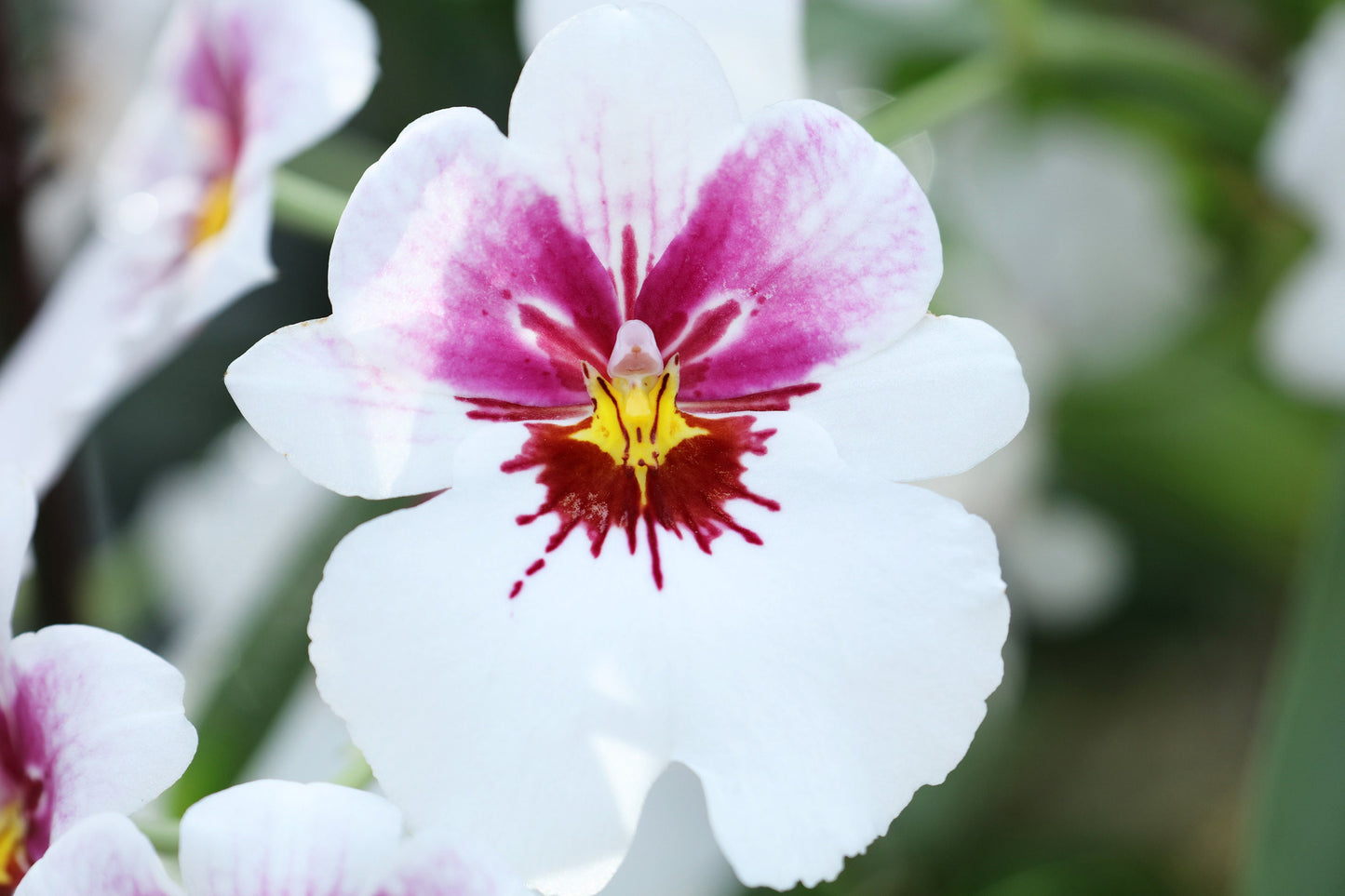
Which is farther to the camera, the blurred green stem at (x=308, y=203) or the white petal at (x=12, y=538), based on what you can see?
the blurred green stem at (x=308, y=203)

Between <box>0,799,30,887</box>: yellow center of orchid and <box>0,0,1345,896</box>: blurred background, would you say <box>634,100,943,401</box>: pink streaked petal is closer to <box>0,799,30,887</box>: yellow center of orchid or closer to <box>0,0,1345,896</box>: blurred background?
<box>0,799,30,887</box>: yellow center of orchid

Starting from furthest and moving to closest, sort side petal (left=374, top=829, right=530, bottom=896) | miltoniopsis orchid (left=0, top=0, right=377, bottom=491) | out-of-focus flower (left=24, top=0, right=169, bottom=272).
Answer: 1. out-of-focus flower (left=24, top=0, right=169, bottom=272)
2. miltoniopsis orchid (left=0, top=0, right=377, bottom=491)
3. side petal (left=374, top=829, right=530, bottom=896)

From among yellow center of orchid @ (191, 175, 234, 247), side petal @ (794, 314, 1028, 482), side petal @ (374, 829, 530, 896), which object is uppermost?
side petal @ (794, 314, 1028, 482)

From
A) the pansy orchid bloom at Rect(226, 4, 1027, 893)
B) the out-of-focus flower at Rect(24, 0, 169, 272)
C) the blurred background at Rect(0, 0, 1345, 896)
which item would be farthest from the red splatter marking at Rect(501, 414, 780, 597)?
the out-of-focus flower at Rect(24, 0, 169, 272)

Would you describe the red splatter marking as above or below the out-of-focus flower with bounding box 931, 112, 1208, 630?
above

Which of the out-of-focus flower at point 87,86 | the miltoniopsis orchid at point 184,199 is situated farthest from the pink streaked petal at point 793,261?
the out-of-focus flower at point 87,86

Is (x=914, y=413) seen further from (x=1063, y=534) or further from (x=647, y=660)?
(x=1063, y=534)

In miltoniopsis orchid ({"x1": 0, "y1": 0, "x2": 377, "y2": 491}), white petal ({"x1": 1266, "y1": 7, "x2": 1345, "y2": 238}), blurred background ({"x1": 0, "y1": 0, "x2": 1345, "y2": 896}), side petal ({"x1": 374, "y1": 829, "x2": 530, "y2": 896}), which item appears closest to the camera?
side petal ({"x1": 374, "y1": 829, "x2": 530, "y2": 896})

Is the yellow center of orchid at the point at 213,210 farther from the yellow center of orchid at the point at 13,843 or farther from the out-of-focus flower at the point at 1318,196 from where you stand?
the out-of-focus flower at the point at 1318,196
